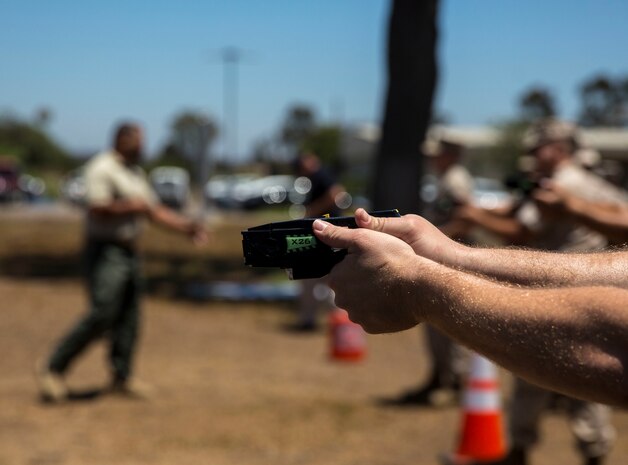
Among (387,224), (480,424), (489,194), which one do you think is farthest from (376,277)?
(489,194)

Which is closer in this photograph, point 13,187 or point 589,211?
point 589,211

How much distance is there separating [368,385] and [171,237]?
1553 centimetres

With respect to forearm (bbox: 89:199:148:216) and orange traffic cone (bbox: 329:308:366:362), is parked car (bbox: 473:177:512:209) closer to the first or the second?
orange traffic cone (bbox: 329:308:366:362)

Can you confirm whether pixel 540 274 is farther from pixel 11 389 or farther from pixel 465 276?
pixel 11 389

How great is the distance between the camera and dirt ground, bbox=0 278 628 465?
19.9ft

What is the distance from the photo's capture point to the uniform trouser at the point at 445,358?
748 centimetres

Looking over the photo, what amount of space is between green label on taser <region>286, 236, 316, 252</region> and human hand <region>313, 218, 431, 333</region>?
0.08 feet

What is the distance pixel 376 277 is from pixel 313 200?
26.1 ft

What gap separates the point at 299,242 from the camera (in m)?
2.39

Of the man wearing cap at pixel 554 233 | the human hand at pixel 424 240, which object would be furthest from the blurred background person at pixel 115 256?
the human hand at pixel 424 240

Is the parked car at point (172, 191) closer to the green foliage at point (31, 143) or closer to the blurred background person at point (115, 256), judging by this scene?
the green foliage at point (31, 143)

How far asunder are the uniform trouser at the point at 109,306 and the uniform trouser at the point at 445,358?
221 centimetres

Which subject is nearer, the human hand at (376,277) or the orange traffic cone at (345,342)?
Result: the human hand at (376,277)

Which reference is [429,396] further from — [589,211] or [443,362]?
[589,211]
